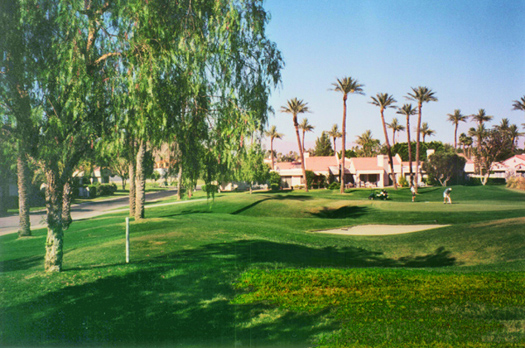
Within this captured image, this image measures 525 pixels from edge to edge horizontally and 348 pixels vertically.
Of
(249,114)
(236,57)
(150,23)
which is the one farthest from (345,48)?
(150,23)

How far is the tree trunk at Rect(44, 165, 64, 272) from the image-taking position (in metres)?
9.30

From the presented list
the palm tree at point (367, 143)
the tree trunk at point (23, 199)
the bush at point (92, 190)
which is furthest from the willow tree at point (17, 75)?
the palm tree at point (367, 143)

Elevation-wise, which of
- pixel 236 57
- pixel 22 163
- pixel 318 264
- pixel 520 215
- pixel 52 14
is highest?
pixel 52 14

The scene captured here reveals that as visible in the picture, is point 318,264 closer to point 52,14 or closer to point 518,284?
point 518,284

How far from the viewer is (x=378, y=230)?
20.3 m

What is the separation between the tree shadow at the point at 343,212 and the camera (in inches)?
933

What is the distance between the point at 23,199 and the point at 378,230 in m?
16.5

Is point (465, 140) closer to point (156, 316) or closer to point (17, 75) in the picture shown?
point (156, 316)

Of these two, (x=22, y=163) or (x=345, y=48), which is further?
(x=345, y=48)

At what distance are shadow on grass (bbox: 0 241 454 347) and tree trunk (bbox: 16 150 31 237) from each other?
308 cm

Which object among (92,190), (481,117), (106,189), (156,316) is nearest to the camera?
(156,316)

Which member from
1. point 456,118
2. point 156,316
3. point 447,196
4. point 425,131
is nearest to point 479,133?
point 456,118

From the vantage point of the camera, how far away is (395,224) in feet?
70.0

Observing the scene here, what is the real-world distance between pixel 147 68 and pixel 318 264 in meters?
8.41
